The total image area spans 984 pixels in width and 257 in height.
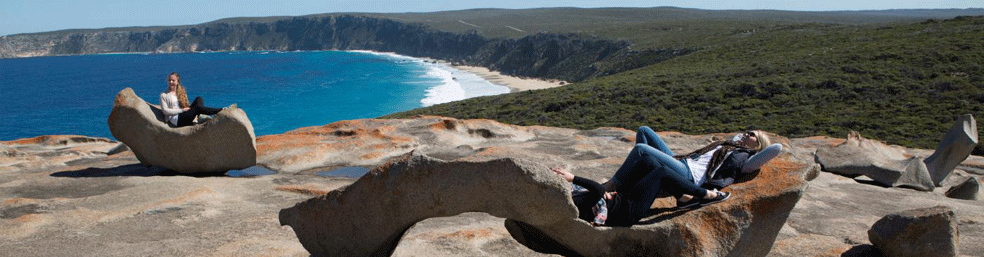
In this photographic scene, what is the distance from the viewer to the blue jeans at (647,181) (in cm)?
692

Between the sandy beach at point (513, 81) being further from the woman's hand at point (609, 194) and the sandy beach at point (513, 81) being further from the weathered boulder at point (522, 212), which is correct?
the woman's hand at point (609, 194)

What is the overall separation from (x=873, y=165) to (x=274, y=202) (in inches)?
429

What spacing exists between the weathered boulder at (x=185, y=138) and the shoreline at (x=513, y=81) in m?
69.5

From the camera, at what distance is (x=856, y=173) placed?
46.4 ft

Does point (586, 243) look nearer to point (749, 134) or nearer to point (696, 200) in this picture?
point (696, 200)

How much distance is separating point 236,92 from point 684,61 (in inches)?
2268

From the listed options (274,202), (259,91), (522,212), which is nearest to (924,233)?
(522,212)

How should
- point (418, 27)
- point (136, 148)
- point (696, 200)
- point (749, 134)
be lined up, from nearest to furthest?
point (696, 200), point (749, 134), point (136, 148), point (418, 27)

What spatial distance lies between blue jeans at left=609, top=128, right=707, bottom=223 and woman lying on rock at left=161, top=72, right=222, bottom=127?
919 centimetres

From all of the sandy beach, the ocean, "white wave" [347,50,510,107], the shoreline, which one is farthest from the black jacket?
the sandy beach

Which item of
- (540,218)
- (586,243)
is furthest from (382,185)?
(586,243)

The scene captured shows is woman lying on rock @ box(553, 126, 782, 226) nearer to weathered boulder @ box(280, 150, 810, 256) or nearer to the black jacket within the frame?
the black jacket

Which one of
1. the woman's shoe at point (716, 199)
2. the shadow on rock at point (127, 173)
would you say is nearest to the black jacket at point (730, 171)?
the woman's shoe at point (716, 199)

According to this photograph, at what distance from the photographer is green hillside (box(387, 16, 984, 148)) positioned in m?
36.2
